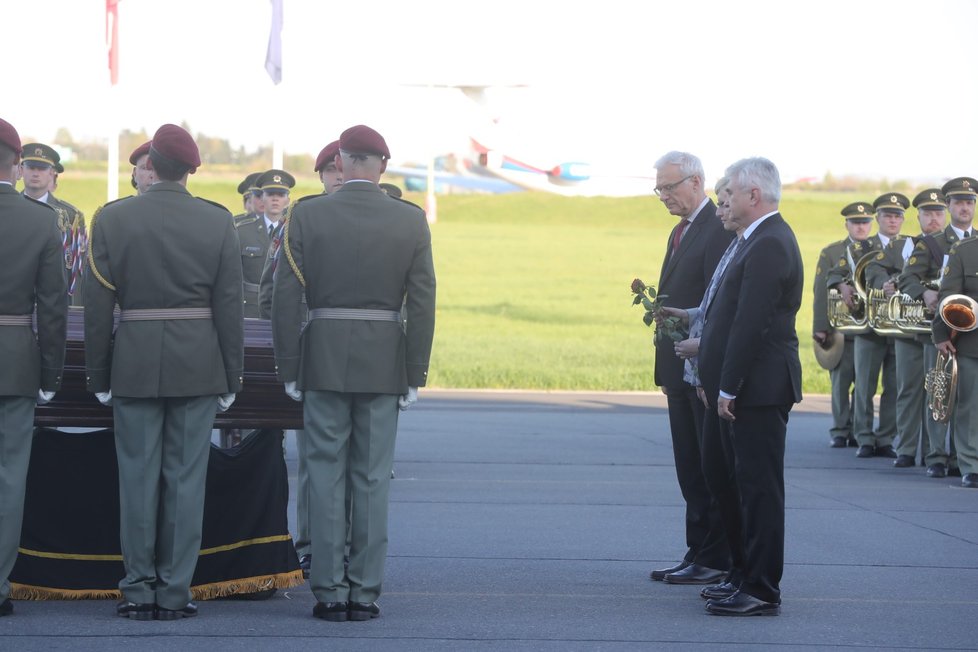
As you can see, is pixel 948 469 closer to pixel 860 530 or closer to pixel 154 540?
pixel 860 530

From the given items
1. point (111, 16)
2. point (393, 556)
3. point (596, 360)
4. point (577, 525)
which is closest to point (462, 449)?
point (577, 525)

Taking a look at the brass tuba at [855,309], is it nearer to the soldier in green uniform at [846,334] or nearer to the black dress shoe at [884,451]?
the soldier in green uniform at [846,334]

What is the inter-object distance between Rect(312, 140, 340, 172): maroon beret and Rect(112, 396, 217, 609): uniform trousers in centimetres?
191

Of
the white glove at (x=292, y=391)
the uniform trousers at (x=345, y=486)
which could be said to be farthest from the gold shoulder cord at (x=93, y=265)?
the uniform trousers at (x=345, y=486)

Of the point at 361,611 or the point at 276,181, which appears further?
the point at 276,181

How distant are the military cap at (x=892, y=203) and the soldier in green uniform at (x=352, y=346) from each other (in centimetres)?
795

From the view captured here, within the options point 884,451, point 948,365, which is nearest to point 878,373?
point 884,451

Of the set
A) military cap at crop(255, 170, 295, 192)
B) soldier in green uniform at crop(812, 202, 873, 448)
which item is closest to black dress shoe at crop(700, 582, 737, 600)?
military cap at crop(255, 170, 295, 192)

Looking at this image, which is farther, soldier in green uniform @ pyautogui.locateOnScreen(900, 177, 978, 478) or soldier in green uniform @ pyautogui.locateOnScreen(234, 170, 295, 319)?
soldier in green uniform @ pyautogui.locateOnScreen(234, 170, 295, 319)

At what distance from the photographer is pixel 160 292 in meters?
5.72

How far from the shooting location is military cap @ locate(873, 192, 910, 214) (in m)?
12.8

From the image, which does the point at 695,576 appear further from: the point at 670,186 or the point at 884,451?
the point at 884,451

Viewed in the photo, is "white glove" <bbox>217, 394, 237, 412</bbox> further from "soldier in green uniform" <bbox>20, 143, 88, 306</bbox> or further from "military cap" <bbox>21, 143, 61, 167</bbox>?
"military cap" <bbox>21, 143, 61, 167</bbox>

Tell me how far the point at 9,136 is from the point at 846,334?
9.13 meters
